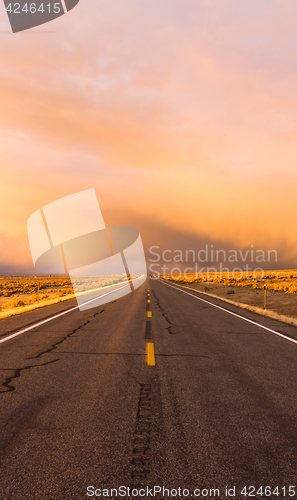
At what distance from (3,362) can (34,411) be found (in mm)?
2658

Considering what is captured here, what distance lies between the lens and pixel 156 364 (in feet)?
19.6

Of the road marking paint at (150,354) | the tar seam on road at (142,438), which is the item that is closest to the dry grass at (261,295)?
the road marking paint at (150,354)

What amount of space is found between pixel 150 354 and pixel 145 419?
317 cm

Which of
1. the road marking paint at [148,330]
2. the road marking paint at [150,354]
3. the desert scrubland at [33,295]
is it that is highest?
the road marking paint at [150,354]

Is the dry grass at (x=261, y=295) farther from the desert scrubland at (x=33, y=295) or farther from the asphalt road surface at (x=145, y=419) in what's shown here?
the desert scrubland at (x=33, y=295)

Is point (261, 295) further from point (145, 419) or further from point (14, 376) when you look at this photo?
point (145, 419)

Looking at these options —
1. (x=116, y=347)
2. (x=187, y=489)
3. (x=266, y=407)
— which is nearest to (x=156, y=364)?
(x=116, y=347)

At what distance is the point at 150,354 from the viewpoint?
6.74m

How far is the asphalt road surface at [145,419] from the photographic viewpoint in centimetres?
252

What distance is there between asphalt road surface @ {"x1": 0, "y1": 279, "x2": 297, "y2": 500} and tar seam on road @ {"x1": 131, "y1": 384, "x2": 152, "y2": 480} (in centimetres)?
1

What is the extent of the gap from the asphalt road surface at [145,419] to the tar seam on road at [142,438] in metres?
0.01

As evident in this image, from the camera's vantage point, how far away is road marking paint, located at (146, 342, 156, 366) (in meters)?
6.10

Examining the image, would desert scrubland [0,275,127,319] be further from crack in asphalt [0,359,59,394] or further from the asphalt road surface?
the asphalt road surface

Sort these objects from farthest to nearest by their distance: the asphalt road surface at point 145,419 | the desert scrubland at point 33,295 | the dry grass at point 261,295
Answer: the desert scrubland at point 33,295, the dry grass at point 261,295, the asphalt road surface at point 145,419
